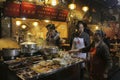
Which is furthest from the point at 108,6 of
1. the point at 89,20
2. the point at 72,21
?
the point at 72,21

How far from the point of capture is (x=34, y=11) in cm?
905

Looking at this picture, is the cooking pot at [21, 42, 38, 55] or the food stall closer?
the food stall

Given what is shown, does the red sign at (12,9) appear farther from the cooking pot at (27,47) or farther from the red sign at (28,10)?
the cooking pot at (27,47)

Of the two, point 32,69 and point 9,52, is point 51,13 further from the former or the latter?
point 32,69

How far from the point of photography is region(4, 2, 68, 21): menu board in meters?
7.97

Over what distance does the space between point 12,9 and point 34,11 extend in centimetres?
139

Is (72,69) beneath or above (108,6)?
beneath

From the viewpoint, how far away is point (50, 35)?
821 cm

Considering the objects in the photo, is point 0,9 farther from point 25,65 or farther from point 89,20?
point 89,20

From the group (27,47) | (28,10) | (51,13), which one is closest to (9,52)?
(27,47)

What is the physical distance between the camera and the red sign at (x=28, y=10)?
8516mm

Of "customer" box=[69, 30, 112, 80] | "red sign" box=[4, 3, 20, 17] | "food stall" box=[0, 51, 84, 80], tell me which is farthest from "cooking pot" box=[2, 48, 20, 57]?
"red sign" box=[4, 3, 20, 17]

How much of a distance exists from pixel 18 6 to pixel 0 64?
5.03m

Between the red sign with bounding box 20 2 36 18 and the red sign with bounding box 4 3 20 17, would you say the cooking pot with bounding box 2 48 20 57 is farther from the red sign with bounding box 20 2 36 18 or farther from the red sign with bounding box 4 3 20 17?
the red sign with bounding box 20 2 36 18
